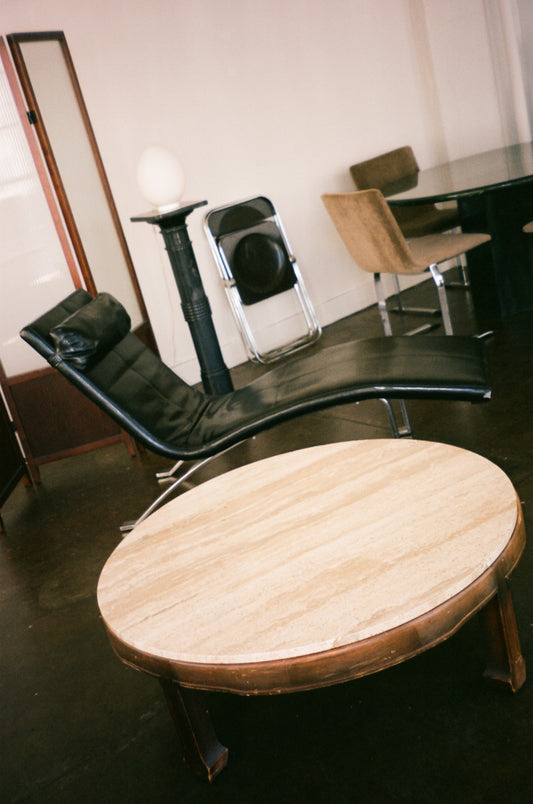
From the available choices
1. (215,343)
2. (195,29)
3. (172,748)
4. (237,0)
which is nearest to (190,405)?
(215,343)

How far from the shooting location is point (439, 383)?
2316mm

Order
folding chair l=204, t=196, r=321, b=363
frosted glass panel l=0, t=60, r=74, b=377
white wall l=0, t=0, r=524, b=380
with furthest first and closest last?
folding chair l=204, t=196, r=321, b=363 → white wall l=0, t=0, r=524, b=380 → frosted glass panel l=0, t=60, r=74, b=377

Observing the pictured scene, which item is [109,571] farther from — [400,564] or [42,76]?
[42,76]

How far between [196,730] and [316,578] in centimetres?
45

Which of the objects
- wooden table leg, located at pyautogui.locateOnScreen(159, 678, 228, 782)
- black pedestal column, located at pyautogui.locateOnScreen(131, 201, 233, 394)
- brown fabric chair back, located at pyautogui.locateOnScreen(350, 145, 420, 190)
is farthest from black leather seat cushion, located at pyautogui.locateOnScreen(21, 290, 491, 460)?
brown fabric chair back, located at pyautogui.locateOnScreen(350, 145, 420, 190)

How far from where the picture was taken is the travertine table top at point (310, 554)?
54.4 inches

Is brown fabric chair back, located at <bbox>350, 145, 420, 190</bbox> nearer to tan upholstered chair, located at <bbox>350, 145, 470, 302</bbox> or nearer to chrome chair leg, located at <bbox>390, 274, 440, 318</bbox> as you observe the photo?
tan upholstered chair, located at <bbox>350, 145, 470, 302</bbox>

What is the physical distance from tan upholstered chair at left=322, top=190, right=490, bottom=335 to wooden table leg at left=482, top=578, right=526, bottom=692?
228 centimetres

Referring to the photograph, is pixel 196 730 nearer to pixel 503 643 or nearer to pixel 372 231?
pixel 503 643

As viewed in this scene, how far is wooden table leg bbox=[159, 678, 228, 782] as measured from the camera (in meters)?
1.57

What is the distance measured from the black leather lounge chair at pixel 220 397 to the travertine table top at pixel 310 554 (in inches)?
16.3

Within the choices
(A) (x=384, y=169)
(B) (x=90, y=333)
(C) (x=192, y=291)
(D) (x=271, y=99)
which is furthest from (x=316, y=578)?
(D) (x=271, y=99)

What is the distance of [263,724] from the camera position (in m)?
1.81

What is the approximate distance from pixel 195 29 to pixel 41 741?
160 inches
